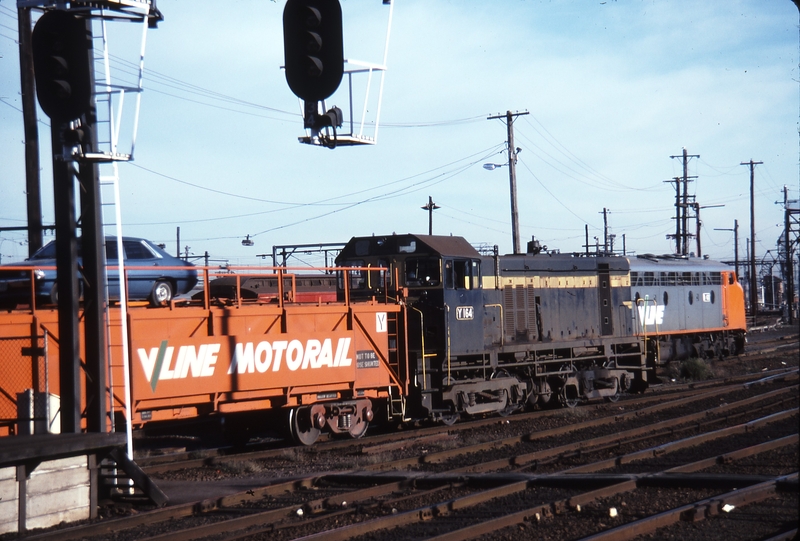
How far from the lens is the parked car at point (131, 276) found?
13.4 metres

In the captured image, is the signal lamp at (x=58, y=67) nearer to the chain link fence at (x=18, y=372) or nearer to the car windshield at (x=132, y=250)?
the chain link fence at (x=18, y=372)

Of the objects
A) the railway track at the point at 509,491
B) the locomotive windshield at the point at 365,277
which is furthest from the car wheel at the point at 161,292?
the locomotive windshield at the point at 365,277

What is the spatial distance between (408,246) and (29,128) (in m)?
9.11

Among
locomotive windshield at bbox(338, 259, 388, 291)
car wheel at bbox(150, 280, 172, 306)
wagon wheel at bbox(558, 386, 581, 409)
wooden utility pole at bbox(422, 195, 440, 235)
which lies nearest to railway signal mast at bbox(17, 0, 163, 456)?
car wheel at bbox(150, 280, 172, 306)

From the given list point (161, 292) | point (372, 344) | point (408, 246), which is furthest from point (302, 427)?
point (408, 246)

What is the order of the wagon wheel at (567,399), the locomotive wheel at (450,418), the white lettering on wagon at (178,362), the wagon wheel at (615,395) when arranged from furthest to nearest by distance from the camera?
the wagon wheel at (615,395) → the wagon wheel at (567,399) → the locomotive wheel at (450,418) → the white lettering on wagon at (178,362)

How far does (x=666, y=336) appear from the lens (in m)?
29.8

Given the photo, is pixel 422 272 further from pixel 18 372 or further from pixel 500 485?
pixel 18 372

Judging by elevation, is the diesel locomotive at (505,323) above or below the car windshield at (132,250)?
below

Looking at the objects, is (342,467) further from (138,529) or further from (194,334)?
(138,529)

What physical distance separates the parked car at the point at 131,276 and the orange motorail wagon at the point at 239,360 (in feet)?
3.29

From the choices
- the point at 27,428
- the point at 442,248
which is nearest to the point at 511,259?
the point at 442,248

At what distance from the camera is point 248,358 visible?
14242mm

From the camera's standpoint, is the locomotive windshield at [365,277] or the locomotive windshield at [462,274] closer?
the locomotive windshield at [462,274]
